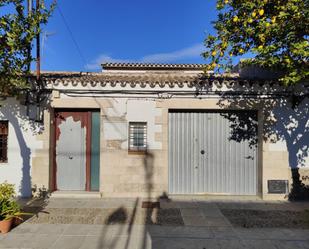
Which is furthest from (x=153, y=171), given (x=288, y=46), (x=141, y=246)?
(x=288, y=46)

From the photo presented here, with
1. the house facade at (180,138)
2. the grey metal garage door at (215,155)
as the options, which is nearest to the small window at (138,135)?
the house facade at (180,138)

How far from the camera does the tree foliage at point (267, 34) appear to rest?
5.73 m

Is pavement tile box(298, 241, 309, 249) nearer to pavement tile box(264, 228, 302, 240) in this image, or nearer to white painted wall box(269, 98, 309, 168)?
pavement tile box(264, 228, 302, 240)

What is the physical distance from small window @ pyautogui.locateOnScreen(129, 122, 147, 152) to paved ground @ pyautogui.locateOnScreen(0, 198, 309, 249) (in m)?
1.71

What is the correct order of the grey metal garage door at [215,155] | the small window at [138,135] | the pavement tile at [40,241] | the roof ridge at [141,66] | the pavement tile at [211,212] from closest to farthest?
the pavement tile at [40,241], the pavement tile at [211,212], the small window at [138,135], the grey metal garage door at [215,155], the roof ridge at [141,66]

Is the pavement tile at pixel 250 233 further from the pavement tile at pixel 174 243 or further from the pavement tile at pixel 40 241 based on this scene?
the pavement tile at pixel 40 241

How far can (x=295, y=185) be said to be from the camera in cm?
838

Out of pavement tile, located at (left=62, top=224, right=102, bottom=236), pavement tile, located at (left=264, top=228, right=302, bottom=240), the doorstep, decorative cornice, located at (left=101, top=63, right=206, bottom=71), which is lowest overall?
pavement tile, located at (left=264, top=228, right=302, bottom=240)

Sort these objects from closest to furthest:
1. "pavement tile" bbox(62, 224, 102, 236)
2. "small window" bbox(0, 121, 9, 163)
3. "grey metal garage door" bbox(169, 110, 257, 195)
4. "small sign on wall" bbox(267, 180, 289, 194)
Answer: "pavement tile" bbox(62, 224, 102, 236)
"small sign on wall" bbox(267, 180, 289, 194)
"small window" bbox(0, 121, 9, 163)
"grey metal garage door" bbox(169, 110, 257, 195)

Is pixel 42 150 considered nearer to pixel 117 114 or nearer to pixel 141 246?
pixel 117 114

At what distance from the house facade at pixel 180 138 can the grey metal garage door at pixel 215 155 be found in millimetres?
29

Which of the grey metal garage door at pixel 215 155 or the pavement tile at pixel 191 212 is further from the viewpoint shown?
the grey metal garage door at pixel 215 155

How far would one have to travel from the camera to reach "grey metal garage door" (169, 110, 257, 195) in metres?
8.84

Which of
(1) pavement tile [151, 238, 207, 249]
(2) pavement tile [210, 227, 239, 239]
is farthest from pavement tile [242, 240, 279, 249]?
(1) pavement tile [151, 238, 207, 249]
